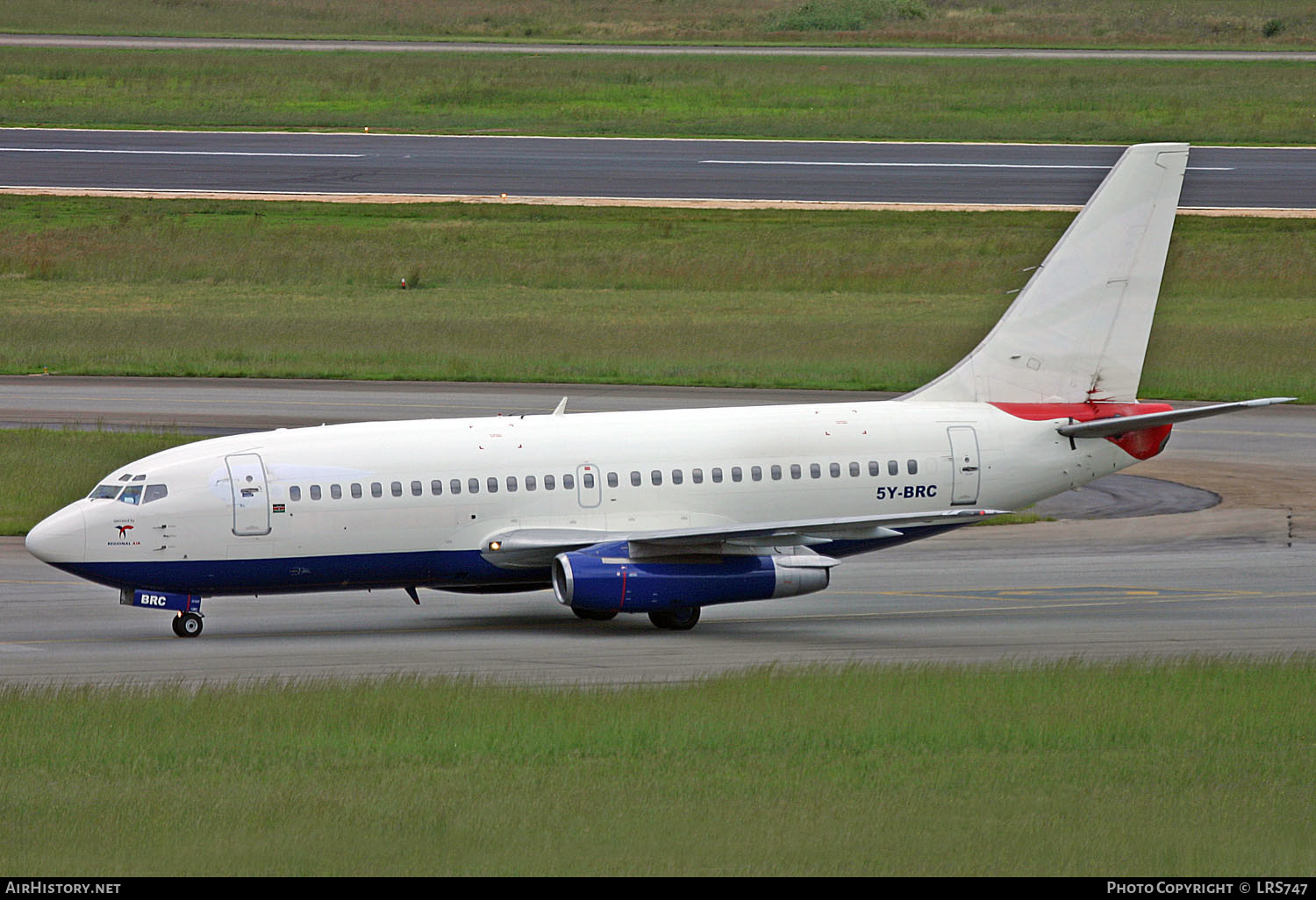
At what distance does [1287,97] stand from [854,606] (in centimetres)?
8755

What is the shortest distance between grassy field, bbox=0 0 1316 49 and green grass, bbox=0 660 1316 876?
118089 mm

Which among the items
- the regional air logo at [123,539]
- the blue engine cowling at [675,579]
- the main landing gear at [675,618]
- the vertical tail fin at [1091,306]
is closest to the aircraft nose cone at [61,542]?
the regional air logo at [123,539]

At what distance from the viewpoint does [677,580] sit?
31.4 meters

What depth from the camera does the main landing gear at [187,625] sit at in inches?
1239

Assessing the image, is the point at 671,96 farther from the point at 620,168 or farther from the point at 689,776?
the point at 689,776

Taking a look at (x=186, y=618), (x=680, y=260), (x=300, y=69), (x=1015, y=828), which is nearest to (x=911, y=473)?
(x=186, y=618)

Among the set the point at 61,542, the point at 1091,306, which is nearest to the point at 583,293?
the point at 1091,306

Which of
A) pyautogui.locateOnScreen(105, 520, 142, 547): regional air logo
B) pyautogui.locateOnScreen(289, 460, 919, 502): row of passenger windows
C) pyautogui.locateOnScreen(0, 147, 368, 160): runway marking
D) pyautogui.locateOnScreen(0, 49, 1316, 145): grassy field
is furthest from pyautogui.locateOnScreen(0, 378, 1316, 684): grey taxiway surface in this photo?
pyautogui.locateOnScreen(0, 147, 368, 160): runway marking

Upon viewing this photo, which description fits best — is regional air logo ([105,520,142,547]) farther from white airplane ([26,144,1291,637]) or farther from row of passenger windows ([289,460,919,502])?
row of passenger windows ([289,460,919,502])

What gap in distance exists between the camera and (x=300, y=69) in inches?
4897

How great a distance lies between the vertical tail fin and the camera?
35.3m

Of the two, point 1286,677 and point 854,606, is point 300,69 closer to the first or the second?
point 854,606

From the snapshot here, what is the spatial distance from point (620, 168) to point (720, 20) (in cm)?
6345

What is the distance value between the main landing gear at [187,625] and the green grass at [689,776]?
5.76 meters
